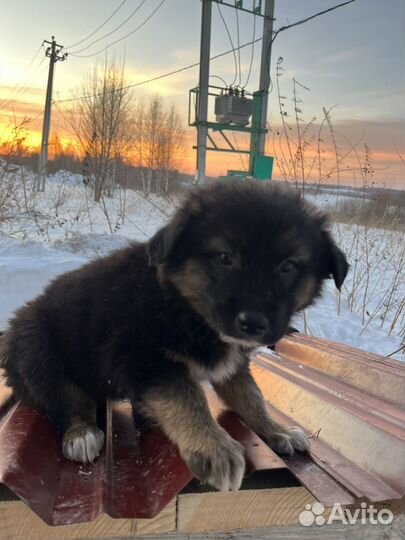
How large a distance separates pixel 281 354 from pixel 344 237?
3.53 meters

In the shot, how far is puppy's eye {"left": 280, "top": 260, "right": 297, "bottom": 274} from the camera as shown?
Answer: 83.2 inches

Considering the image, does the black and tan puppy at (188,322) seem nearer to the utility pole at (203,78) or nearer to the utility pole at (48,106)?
the utility pole at (203,78)

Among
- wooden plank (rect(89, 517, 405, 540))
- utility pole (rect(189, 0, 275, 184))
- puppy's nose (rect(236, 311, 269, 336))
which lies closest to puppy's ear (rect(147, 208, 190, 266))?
puppy's nose (rect(236, 311, 269, 336))

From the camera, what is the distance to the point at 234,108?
30.7 ft

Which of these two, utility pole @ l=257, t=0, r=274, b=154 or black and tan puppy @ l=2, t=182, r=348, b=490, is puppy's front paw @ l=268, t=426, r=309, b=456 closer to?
black and tan puppy @ l=2, t=182, r=348, b=490

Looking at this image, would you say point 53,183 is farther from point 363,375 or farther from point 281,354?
point 363,375

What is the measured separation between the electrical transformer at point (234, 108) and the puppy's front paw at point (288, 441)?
7964mm

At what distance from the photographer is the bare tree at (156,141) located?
14.3 metres

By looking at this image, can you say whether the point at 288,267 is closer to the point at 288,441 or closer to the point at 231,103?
the point at 288,441

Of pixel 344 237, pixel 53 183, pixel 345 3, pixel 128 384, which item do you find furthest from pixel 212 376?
pixel 53 183

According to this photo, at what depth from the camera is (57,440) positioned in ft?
6.75

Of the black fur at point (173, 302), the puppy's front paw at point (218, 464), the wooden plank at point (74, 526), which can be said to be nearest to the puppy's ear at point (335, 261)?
the black fur at point (173, 302)

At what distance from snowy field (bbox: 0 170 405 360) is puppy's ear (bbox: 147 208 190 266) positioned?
267cm

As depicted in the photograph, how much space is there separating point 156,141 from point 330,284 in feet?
41.1
